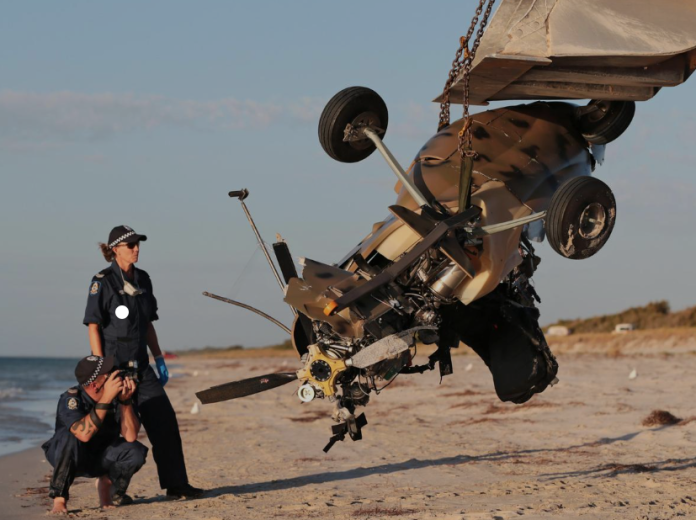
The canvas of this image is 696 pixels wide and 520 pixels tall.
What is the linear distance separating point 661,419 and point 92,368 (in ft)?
30.4

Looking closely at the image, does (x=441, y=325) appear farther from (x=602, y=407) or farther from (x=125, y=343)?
(x=602, y=407)

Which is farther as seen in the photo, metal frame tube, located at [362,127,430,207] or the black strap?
the black strap

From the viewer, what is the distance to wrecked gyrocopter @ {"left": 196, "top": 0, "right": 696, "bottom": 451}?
7.24 metres

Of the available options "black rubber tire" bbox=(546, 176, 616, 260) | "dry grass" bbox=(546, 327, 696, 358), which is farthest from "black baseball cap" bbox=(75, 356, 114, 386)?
"dry grass" bbox=(546, 327, 696, 358)

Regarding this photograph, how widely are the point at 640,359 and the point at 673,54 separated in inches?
936

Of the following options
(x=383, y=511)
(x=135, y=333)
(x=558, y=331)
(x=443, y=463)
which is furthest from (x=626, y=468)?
(x=558, y=331)

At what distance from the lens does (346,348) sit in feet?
24.3

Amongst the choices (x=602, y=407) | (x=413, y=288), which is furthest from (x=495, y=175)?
(x=602, y=407)

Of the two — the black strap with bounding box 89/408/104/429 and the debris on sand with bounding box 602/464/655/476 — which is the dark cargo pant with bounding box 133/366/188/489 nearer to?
the black strap with bounding box 89/408/104/429

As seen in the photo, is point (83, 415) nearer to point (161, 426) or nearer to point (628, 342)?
point (161, 426)

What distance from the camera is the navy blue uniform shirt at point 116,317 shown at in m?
→ 9.25

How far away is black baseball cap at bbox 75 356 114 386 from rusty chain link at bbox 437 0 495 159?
12.6ft

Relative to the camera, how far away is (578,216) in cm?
705

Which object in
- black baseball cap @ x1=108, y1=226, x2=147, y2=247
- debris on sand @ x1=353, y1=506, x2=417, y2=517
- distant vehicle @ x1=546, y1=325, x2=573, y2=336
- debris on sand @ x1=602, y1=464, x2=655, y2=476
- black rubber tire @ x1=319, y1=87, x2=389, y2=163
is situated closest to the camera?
black rubber tire @ x1=319, y1=87, x2=389, y2=163
